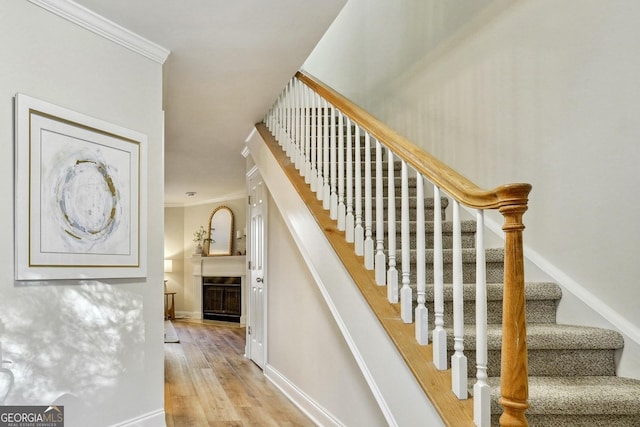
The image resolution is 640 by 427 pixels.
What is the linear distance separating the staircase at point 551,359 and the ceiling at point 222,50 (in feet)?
3.92

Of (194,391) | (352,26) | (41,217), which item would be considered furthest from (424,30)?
(194,391)

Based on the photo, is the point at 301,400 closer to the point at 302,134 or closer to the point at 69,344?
the point at 69,344

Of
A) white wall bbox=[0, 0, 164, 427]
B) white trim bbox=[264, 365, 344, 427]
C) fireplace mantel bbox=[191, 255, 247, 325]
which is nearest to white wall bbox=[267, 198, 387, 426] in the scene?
white trim bbox=[264, 365, 344, 427]

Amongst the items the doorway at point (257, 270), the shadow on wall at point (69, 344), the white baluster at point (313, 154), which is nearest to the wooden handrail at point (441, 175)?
the white baluster at point (313, 154)

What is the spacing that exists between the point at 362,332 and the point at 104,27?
82.6 inches

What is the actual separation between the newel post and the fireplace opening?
26.2 feet

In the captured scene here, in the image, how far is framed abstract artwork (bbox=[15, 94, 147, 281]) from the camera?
7.22 ft

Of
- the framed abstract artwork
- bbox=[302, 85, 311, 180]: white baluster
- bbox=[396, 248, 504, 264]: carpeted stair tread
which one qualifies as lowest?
bbox=[396, 248, 504, 264]: carpeted stair tread

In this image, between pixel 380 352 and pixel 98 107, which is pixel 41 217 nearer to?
pixel 98 107

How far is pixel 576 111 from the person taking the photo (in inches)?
95.7

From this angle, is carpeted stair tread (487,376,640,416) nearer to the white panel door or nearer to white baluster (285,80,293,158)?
white baluster (285,80,293,158)

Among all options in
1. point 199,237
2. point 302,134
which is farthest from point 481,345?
point 199,237

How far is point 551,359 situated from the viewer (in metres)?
2.11

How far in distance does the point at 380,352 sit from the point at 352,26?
4000 mm
